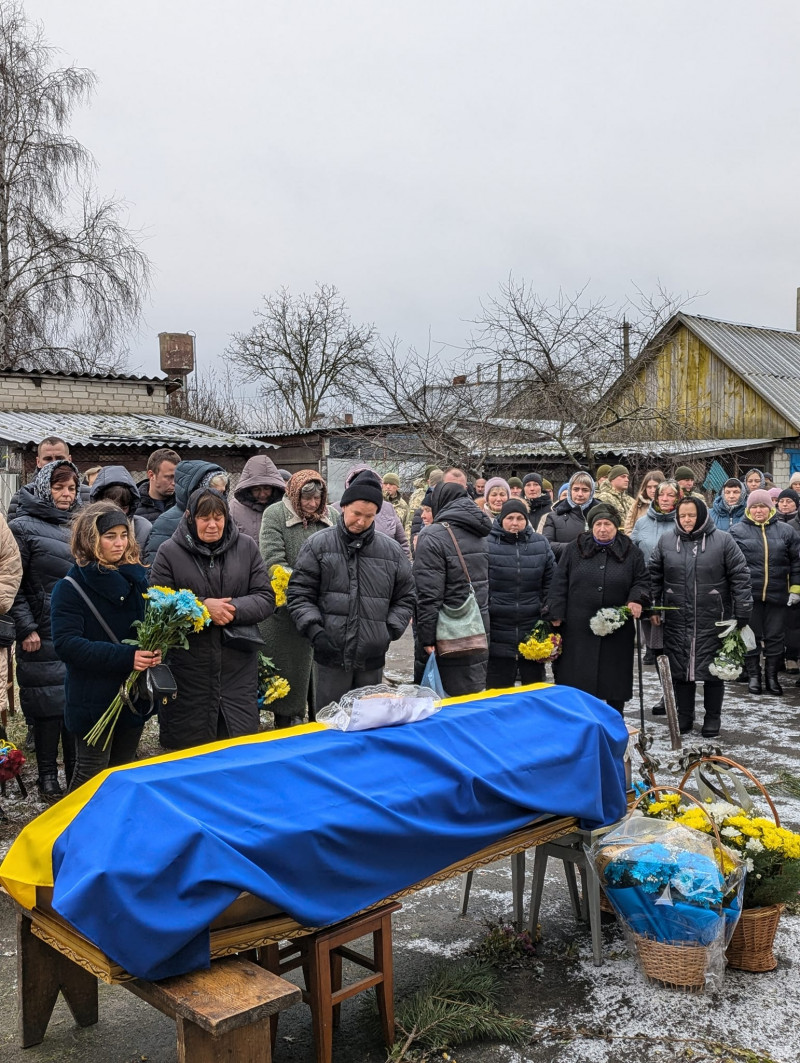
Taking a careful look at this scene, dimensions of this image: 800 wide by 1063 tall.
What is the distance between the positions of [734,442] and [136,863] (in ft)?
78.8

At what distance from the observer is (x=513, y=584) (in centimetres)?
715

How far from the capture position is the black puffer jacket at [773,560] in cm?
920

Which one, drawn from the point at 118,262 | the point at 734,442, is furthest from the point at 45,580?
the point at 734,442

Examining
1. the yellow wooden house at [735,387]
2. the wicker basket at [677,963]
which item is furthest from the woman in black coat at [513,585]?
the yellow wooden house at [735,387]

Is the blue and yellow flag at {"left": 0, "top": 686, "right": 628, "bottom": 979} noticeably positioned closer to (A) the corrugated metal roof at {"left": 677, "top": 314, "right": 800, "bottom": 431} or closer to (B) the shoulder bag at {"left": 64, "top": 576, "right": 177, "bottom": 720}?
(B) the shoulder bag at {"left": 64, "top": 576, "right": 177, "bottom": 720}

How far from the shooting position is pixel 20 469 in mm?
16234

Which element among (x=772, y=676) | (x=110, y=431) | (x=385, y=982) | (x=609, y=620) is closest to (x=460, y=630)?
(x=609, y=620)

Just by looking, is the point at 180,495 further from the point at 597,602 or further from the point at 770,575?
the point at 770,575

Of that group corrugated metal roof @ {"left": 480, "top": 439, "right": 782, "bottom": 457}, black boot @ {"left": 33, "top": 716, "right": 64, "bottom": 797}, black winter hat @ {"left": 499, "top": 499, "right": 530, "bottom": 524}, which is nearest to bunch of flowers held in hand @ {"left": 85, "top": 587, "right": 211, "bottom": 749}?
black boot @ {"left": 33, "top": 716, "right": 64, "bottom": 797}

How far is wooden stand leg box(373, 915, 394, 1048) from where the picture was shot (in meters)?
3.25

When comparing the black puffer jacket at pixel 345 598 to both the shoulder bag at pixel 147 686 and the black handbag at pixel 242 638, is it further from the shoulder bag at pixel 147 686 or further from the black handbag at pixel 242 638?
the shoulder bag at pixel 147 686

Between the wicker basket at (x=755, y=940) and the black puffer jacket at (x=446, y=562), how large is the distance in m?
2.87

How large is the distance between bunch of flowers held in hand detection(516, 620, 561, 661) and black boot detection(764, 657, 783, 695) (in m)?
3.09

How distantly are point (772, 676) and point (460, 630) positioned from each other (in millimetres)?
4460
